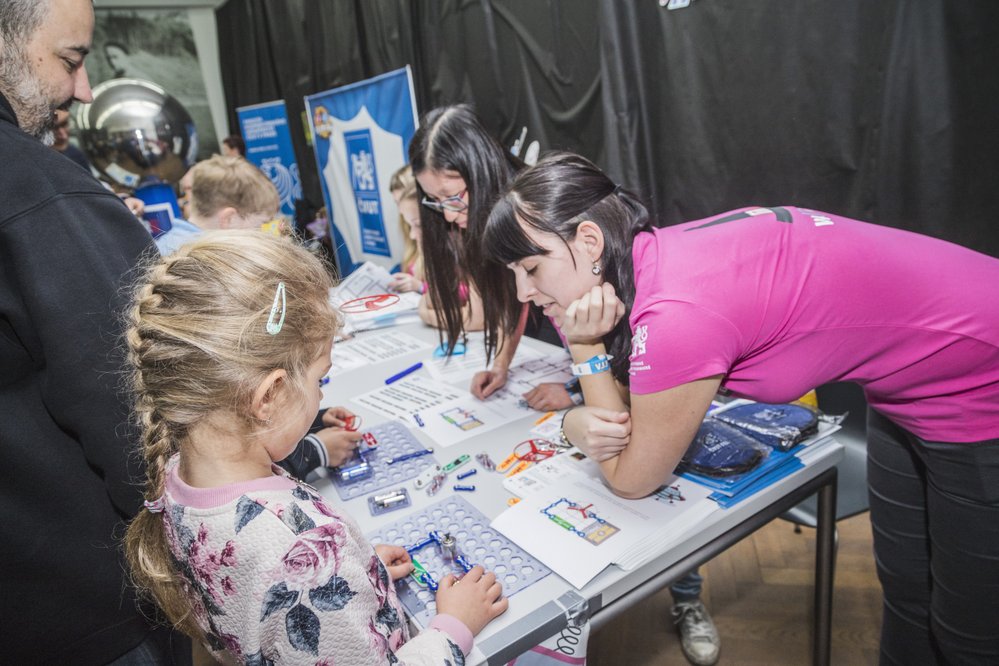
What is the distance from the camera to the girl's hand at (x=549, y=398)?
55.4 inches

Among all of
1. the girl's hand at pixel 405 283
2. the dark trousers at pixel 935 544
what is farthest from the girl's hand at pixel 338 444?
the girl's hand at pixel 405 283

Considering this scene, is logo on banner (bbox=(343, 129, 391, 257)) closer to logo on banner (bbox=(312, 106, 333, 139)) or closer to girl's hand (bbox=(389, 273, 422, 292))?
logo on banner (bbox=(312, 106, 333, 139))

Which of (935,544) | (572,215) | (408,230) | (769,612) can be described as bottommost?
(769,612)

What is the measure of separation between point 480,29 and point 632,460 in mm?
2594

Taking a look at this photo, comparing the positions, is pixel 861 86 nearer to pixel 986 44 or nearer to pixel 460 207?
pixel 986 44

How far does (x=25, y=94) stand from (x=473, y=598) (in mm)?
980

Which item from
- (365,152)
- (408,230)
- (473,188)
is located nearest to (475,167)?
(473,188)

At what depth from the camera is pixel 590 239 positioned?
1001 millimetres

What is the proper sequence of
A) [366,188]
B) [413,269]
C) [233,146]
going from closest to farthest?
1. [413,269]
2. [366,188]
3. [233,146]

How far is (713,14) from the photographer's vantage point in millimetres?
1835

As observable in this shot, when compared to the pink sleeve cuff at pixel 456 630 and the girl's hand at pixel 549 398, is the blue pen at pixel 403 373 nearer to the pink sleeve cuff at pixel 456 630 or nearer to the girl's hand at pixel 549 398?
the girl's hand at pixel 549 398

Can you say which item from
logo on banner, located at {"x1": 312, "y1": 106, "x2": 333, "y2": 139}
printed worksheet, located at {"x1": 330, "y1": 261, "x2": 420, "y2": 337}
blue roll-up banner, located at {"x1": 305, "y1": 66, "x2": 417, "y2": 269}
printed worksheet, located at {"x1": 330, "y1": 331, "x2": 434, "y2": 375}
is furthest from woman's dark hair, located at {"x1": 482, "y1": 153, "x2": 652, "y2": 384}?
logo on banner, located at {"x1": 312, "y1": 106, "x2": 333, "y2": 139}

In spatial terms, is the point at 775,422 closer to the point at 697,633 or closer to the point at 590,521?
the point at 590,521

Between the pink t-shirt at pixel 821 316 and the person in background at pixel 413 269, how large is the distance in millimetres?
997
